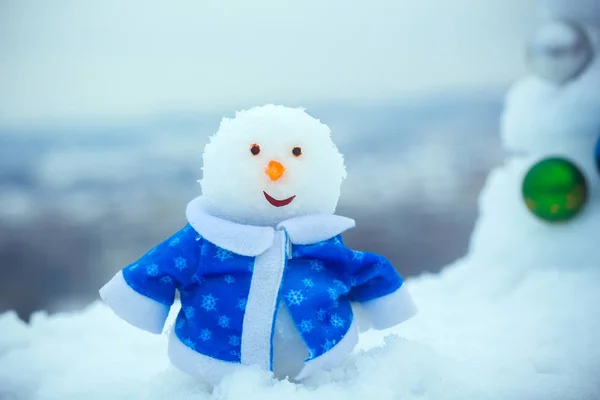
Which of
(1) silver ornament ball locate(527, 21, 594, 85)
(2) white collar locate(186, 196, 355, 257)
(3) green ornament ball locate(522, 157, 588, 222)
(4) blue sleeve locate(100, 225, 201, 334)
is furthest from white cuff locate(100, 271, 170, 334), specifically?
(1) silver ornament ball locate(527, 21, 594, 85)

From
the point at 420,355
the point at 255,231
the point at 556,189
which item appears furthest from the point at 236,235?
the point at 556,189

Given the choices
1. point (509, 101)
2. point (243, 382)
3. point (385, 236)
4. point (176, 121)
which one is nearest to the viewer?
point (243, 382)

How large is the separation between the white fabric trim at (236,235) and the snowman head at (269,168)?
0.02 meters

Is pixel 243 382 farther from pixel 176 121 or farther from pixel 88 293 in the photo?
pixel 176 121

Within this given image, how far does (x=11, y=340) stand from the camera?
35.6 inches

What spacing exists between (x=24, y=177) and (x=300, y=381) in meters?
1.32

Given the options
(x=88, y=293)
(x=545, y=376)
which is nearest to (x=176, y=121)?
(x=88, y=293)

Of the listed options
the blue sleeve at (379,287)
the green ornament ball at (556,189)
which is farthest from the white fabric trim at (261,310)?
the green ornament ball at (556,189)

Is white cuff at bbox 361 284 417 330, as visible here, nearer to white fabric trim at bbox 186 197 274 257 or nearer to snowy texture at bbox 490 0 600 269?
white fabric trim at bbox 186 197 274 257

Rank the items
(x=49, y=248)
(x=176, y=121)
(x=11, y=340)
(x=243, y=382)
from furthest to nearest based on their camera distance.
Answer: (x=176, y=121) → (x=49, y=248) → (x=11, y=340) → (x=243, y=382)

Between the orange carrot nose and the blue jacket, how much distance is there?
2.4 inches

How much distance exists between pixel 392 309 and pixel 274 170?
24cm

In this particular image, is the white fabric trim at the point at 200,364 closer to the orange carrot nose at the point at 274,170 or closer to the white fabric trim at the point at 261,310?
the white fabric trim at the point at 261,310

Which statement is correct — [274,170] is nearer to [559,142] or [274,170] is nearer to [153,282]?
[153,282]
